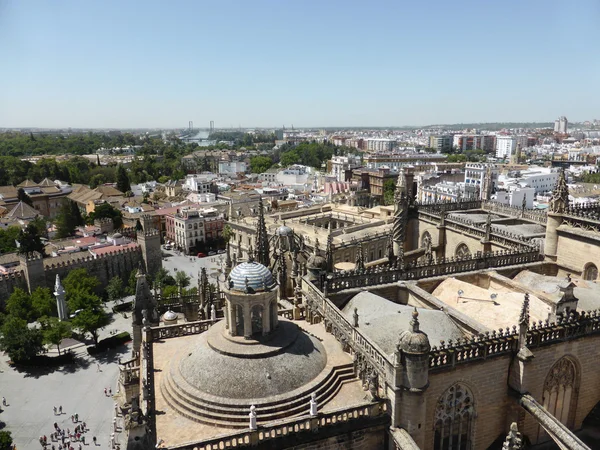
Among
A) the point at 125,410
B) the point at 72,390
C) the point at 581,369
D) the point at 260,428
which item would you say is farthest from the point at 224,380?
the point at 72,390

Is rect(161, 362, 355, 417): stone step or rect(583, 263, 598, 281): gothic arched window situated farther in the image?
rect(583, 263, 598, 281): gothic arched window

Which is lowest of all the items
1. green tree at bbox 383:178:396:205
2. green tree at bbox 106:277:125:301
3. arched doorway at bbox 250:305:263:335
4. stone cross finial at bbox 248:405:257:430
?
green tree at bbox 106:277:125:301

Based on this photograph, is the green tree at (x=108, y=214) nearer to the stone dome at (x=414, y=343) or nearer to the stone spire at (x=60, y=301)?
the stone spire at (x=60, y=301)

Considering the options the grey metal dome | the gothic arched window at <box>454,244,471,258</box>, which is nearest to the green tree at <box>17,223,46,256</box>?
the gothic arched window at <box>454,244,471,258</box>

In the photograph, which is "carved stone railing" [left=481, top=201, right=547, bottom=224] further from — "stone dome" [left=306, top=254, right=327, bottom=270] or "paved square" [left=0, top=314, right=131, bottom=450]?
"paved square" [left=0, top=314, right=131, bottom=450]

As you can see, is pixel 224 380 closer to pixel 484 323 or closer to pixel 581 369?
pixel 484 323

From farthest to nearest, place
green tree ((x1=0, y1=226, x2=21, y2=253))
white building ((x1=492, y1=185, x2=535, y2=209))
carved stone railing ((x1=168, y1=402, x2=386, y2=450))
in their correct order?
white building ((x1=492, y1=185, x2=535, y2=209)), green tree ((x1=0, y1=226, x2=21, y2=253)), carved stone railing ((x1=168, y1=402, x2=386, y2=450))

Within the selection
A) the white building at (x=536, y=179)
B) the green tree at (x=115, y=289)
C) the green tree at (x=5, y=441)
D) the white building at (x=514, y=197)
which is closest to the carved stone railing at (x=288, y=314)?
the green tree at (x=5, y=441)
